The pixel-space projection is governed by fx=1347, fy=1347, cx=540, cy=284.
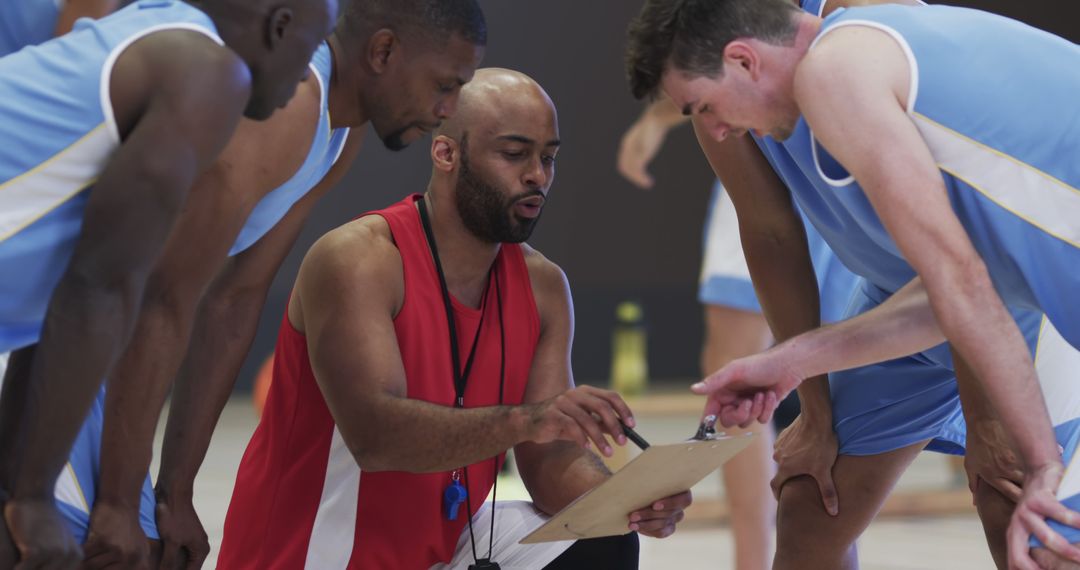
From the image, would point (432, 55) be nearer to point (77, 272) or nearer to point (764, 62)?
point (764, 62)

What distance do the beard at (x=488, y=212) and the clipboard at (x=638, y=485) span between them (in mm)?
664

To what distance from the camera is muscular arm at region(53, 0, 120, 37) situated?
224 cm

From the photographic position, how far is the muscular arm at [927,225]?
5.98 feet

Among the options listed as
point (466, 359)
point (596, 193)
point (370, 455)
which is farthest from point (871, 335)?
point (596, 193)

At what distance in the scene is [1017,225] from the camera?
1.93m

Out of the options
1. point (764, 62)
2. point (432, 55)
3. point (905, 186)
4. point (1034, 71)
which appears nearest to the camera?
point (905, 186)

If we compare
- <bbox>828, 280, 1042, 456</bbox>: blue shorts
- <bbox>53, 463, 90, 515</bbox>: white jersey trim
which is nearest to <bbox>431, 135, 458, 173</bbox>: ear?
<bbox>828, 280, 1042, 456</bbox>: blue shorts

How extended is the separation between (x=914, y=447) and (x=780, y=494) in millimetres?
286

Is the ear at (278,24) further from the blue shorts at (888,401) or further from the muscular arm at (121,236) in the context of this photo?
the blue shorts at (888,401)

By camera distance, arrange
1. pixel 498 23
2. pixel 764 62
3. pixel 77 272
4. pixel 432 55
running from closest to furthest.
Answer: pixel 77 272
pixel 764 62
pixel 432 55
pixel 498 23

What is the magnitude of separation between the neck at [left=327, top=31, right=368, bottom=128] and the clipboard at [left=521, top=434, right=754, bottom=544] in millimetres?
793

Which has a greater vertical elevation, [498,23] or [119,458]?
[119,458]

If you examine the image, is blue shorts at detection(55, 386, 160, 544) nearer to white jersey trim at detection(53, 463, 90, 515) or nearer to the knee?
white jersey trim at detection(53, 463, 90, 515)

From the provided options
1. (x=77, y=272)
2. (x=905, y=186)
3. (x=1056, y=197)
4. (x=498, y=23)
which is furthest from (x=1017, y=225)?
(x=498, y=23)
